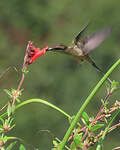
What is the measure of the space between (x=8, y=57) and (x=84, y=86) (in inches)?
81.9

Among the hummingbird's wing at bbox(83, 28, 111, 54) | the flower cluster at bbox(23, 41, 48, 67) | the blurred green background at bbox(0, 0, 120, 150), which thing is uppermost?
the blurred green background at bbox(0, 0, 120, 150)

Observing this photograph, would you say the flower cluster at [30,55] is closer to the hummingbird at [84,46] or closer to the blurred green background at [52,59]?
the hummingbird at [84,46]

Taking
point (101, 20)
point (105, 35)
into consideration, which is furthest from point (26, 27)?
point (105, 35)

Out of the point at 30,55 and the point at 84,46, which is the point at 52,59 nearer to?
the point at 84,46

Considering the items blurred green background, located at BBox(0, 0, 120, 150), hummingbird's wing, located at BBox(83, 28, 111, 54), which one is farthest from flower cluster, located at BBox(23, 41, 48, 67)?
blurred green background, located at BBox(0, 0, 120, 150)

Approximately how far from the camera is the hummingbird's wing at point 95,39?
5.17 feet

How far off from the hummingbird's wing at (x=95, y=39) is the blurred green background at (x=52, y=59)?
5.08 metres

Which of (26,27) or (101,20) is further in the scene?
(26,27)

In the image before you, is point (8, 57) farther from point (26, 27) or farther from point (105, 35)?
point (105, 35)

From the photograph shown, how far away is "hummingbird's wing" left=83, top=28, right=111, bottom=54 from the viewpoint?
1.58 m

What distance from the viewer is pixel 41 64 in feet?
29.5

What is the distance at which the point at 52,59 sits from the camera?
891 centimetres

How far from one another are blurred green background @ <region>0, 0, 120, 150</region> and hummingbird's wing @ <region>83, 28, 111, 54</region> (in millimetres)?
5082

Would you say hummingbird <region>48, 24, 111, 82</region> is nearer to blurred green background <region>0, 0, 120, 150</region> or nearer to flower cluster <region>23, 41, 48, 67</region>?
flower cluster <region>23, 41, 48, 67</region>
